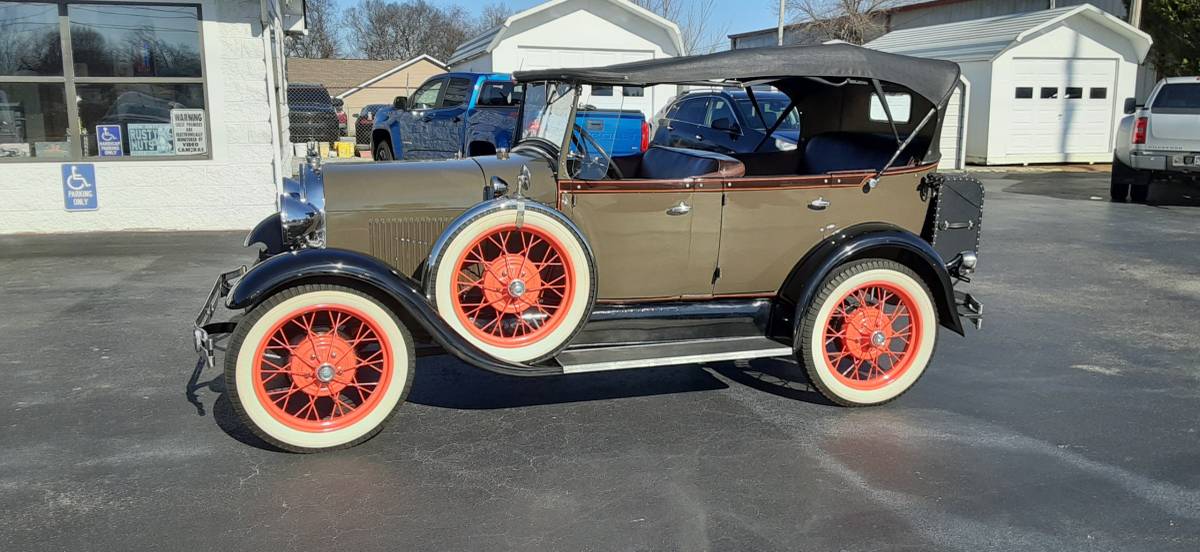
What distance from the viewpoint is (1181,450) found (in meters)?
4.10

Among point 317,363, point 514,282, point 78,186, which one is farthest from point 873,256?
point 78,186

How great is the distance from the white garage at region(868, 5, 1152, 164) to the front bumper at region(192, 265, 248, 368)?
61.6ft

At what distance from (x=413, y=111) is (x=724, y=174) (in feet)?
32.3

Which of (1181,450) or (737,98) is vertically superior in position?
(737,98)

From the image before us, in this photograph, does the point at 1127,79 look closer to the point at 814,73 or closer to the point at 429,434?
the point at 814,73

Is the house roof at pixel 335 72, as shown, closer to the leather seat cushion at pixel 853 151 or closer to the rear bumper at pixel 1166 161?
the rear bumper at pixel 1166 161

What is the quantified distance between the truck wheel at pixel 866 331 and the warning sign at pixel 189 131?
26.1ft

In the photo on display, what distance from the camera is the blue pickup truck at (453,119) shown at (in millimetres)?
11828

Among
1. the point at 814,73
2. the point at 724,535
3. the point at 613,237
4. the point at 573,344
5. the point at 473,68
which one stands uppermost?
the point at 473,68

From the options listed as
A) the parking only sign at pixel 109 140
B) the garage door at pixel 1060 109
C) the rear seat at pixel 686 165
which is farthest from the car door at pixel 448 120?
the garage door at pixel 1060 109

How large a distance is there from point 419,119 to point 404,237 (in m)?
9.54

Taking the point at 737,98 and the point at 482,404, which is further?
the point at 737,98

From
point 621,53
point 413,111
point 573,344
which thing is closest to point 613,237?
point 573,344

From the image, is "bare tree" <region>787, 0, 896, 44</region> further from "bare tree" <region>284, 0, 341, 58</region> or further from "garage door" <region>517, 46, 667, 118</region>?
"bare tree" <region>284, 0, 341, 58</region>
